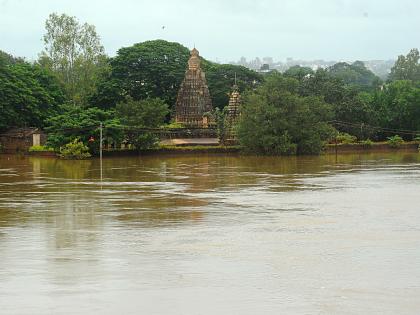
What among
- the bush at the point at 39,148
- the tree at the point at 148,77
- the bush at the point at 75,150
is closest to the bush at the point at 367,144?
the tree at the point at 148,77

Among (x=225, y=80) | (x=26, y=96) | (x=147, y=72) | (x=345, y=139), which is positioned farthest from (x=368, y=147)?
(x=26, y=96)

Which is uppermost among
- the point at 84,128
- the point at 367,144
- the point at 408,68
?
the point at 408,68

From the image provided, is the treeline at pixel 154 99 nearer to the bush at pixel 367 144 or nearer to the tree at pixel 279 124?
the tree at pixel 279 124

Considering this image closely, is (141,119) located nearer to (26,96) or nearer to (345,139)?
(26,96)

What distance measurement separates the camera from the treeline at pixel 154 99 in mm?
49312

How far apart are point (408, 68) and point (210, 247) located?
3938 inches

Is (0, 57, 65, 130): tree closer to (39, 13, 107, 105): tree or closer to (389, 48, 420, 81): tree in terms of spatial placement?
(39, 13, 107, 105): tree

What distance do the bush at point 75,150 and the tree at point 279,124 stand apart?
36.3 ft

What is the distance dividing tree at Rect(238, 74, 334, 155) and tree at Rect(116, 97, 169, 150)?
19.9 feet

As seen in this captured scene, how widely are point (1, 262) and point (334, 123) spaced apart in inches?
1967

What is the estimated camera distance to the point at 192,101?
196 ft

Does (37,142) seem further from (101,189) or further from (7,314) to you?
(7,314)

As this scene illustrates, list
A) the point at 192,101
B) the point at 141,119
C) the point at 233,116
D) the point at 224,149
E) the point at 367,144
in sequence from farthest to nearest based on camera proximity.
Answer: the point at 192,101, the point at 367,144, the point at 233,116, the point at 224,149, the point at 141,119

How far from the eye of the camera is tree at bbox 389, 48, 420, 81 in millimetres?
107938
